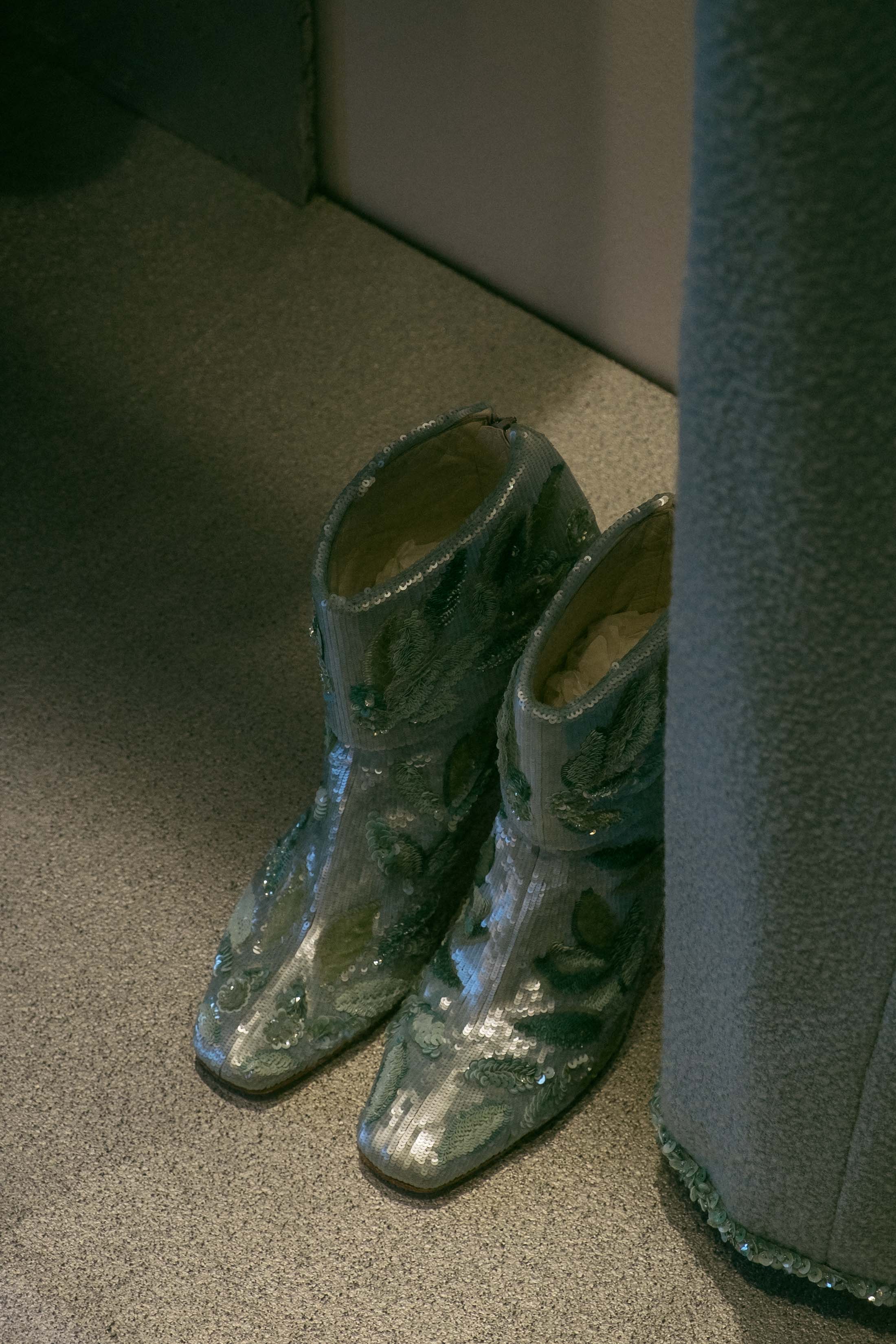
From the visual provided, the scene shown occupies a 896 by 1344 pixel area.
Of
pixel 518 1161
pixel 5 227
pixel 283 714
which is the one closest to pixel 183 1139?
pixel 518 1161

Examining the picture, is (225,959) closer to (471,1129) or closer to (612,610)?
(471,1129)

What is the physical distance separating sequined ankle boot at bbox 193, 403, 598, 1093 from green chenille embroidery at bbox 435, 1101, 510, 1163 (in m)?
0.10

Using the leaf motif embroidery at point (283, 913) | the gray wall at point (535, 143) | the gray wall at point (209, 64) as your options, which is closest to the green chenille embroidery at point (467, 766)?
the leaf motif embroidery at point (283, 913)

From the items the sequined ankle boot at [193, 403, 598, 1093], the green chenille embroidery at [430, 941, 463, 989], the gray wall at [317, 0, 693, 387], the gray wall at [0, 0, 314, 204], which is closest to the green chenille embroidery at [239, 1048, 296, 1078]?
the sequined ankle boot at [193, 403, 598, 1093]

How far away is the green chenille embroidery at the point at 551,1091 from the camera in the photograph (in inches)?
31.2

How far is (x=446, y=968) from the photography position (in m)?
0.81

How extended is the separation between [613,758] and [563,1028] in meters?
0.19

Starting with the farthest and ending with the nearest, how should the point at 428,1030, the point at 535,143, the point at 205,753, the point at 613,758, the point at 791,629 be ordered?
the point at 535,143 < the point at 205,753 < the point at 428,1030 < the point at 613,758 < the point at 791,629

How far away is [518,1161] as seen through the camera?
2.64ft

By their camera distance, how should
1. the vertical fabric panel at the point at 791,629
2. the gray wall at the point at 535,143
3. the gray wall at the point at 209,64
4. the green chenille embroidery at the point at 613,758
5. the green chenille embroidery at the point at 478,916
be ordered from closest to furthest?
the vertical fabric panel at the point at 791,629 < the green chenille embroidery at the point at 613,758 < the green chenille embroidery at the point at 478,916 < the gray wall at the point at 535,143 < the gray wall at the point at 209,64

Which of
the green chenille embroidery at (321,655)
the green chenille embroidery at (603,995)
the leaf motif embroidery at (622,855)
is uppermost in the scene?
the green chenille embroidery at (321,655)

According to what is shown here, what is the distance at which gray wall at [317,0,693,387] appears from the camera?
3.84ft

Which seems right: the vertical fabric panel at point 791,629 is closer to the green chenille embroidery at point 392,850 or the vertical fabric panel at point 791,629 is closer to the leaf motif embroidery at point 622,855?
the leaf motif embroidery at point 622,855

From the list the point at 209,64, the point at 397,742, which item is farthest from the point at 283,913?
the point at 209,64
